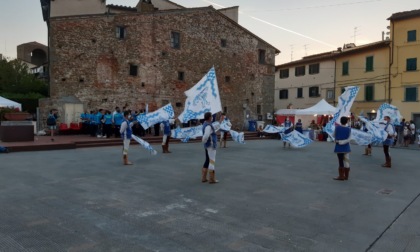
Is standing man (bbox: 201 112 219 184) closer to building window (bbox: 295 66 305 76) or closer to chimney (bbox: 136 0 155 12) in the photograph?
chimney (bbox: 136 0 155 12)

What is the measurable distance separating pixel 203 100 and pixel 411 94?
27.0m

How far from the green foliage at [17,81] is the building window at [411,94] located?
1338 inches

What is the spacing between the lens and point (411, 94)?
31453 mm

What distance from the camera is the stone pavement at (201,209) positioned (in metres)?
4.85

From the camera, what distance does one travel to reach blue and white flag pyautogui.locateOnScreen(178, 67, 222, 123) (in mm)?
11674

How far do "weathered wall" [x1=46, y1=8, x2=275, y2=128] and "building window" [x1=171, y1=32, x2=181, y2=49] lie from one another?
0.98ft

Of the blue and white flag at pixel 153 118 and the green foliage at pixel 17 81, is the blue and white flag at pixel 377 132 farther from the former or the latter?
the green foliage at pixel 17 81

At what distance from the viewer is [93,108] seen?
25406 millimetres

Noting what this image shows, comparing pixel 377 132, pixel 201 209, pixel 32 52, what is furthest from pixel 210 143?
pixel 32 52

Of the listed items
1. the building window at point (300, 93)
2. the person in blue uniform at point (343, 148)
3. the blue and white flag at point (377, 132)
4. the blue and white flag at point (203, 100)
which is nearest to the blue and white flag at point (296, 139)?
the blue and white flag at point (377, 132)

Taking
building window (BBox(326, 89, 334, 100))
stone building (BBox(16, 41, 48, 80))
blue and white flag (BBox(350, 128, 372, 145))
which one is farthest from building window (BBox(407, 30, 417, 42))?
stone building (BBox(16, 41, 48, 80))

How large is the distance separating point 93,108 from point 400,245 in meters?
23.5

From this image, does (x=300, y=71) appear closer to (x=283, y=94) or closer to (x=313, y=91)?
(x=313, y=91)

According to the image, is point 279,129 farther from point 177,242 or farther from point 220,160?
point 177,242
